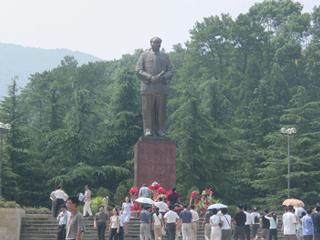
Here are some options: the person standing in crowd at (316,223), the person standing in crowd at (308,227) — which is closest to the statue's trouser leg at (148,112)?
the person standing in crowd at (308,227)

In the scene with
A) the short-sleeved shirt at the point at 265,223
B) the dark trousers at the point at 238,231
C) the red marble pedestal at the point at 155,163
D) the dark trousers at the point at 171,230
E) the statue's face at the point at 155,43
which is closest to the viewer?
the dark trousers at the point at 238,231

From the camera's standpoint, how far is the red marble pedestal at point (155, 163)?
2042 centimetres

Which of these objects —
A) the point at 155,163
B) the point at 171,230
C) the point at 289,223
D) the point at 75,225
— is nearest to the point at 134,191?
the point at 155,163

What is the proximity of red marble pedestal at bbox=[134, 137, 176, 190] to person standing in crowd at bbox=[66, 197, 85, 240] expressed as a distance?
12050mm

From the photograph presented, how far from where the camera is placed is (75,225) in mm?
8328

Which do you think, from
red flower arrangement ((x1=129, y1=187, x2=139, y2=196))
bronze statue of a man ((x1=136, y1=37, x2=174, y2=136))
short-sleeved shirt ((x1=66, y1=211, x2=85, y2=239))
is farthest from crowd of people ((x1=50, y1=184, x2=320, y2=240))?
bronze statue of a man ((x1=136, y1=37, x2=174, y2=136))

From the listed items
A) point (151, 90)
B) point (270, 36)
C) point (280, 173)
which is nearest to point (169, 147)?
point (151, 90)

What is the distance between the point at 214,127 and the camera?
34.1 m

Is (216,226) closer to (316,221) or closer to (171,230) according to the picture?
(171,230)

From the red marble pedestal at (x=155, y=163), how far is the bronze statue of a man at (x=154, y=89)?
2.04 feet

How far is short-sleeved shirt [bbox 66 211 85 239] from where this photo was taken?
27.1 ft

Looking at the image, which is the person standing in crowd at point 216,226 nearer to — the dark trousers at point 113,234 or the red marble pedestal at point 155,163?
the dark trousers at point 113,234

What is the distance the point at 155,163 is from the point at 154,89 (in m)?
2.80

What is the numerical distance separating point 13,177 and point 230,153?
12146mm
